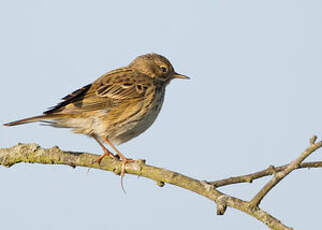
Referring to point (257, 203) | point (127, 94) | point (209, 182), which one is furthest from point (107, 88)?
point (257, 203)

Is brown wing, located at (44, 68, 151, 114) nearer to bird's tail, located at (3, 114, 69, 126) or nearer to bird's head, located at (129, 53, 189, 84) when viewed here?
bird's tail, located at (3, 114, 69, 126)

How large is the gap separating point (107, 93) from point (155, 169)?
3.15m

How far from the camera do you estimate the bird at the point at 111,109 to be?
27.3 feet

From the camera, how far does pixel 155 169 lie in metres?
6.29

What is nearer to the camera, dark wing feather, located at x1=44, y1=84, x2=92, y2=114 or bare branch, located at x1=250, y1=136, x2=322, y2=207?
bare branch, located at x1=250, y1=136, x2=322, y2=207

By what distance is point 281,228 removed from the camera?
15.5ft

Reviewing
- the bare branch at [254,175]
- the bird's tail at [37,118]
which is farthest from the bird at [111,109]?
the bare branch at [254,175]

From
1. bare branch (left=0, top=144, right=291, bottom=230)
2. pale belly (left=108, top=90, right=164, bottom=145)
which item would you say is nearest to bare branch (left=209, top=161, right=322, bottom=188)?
bare branch (left=0, top=144, right=291, bottom=230)

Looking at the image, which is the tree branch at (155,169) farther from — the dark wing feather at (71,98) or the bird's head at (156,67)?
the bird's head at (156,67)

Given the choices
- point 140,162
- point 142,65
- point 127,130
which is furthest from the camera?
point 142,65

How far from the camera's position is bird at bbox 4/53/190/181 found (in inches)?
328

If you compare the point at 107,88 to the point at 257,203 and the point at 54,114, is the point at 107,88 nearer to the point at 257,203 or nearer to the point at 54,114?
the point at 54,114

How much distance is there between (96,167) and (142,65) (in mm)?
4128

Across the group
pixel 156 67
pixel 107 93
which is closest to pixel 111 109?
pixel 107 93
